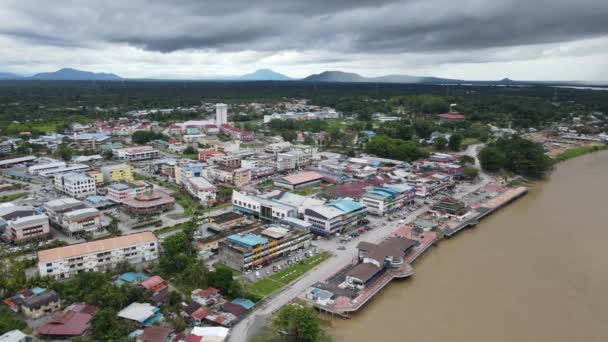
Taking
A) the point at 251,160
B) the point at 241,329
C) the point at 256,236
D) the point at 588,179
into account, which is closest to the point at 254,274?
the point at 256,236

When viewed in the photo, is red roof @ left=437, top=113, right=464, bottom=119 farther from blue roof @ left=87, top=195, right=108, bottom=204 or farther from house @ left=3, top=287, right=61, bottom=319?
house @ left=3, top=287, right=61, bottom=319

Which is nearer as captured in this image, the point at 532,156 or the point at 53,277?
the point at 53,277

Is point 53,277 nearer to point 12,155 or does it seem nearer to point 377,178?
point 377,178

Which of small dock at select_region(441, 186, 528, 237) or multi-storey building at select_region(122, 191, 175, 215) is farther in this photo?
multi-storey building at select_region(122, 191, 175, 215)

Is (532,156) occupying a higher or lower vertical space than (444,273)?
higher

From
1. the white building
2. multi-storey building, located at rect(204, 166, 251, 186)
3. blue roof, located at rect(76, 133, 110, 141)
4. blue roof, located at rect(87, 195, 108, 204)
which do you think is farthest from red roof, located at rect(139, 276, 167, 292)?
blue roof, located at rect(76, 133, 110, 141)

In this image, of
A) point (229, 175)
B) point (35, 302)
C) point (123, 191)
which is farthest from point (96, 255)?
point (229, 175)
